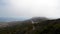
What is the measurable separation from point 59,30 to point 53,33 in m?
2.26

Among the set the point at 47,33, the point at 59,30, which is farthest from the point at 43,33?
the point at 59,30

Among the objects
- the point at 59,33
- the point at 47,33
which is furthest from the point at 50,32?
the point at 59,33

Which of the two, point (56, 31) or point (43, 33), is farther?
point (43, 33)

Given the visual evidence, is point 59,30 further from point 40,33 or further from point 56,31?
point 40,33

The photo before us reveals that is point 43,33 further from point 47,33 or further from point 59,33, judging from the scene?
point 59,33

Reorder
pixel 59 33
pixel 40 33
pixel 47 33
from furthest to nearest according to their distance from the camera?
pixel 40 33 < pixel 47 33 < pixel 59 33

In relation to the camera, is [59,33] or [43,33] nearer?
[59,33]

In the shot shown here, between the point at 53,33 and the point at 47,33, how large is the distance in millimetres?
2416

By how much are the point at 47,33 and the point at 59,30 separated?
3824 millimetres

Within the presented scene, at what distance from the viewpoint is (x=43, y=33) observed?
48.8 metres

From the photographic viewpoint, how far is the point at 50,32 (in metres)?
47.0

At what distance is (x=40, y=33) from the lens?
51.5 metres

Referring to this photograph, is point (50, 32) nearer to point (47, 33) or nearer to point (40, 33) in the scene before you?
point (47, 33)

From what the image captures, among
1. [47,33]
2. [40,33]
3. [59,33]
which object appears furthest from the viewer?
[40,33]
